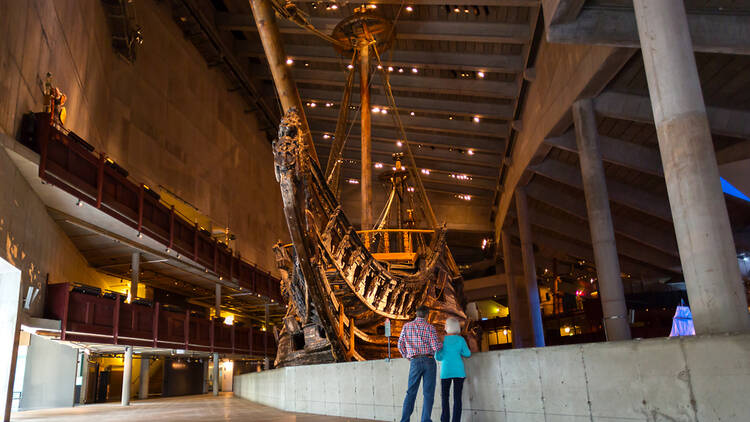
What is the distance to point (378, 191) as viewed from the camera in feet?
118

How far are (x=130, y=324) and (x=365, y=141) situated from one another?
350 inches

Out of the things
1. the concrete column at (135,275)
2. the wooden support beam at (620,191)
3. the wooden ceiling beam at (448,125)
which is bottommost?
the concrete column at (135,275)

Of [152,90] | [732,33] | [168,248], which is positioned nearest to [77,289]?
[168,248]

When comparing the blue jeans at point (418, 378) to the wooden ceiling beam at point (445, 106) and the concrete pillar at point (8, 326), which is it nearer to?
the concrete pillar at point (8, 326)

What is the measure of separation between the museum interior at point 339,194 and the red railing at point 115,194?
0.20 ft

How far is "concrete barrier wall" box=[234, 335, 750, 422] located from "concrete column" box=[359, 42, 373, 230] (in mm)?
10011

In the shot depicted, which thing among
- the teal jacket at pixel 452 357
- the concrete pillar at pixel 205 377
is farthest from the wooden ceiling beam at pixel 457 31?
the concrete pillar at pixel 205 377

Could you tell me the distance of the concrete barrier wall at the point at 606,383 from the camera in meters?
3.72

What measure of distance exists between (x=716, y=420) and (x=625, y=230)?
22.4 meters

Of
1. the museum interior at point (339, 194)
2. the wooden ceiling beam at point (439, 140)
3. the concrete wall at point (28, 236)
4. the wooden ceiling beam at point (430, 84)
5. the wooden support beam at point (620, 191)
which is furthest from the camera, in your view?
the wooden ceiling beam at point (439, 140)

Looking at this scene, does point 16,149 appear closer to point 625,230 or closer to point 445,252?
point 445,252

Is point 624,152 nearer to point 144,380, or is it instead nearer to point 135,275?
point 135,275

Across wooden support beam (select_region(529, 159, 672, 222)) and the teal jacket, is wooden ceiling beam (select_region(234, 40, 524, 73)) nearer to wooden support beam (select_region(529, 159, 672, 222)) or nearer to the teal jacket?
wooden support beam (select_region(529, 159, 672, 222))

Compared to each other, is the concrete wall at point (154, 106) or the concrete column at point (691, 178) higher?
the concrete wall at point (154, 106)
